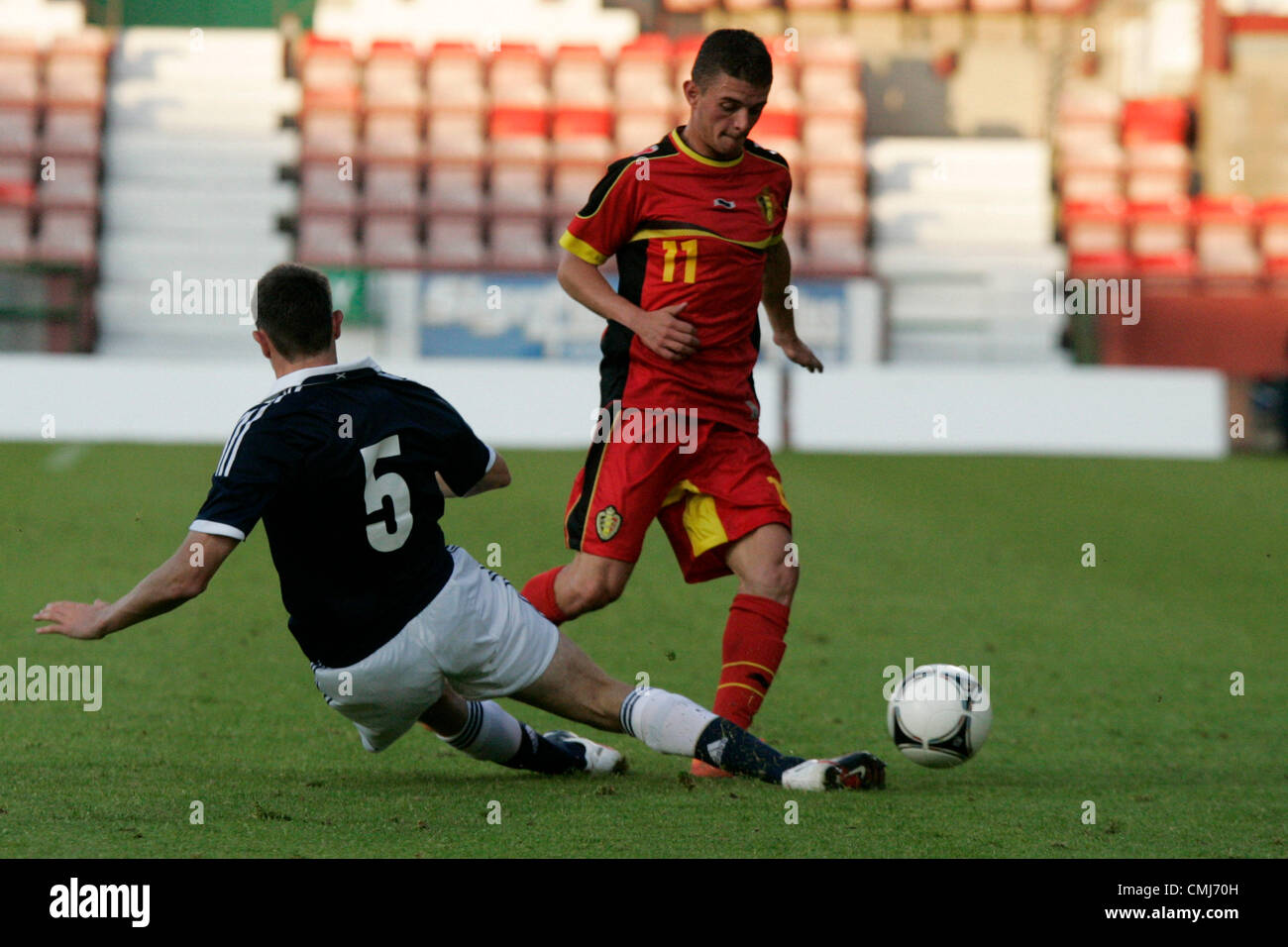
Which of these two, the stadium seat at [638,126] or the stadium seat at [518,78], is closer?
the stadium seat at [638,126]

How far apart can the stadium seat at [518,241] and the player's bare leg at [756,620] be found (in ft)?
52.8

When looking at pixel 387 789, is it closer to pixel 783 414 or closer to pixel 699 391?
pixel 699 391

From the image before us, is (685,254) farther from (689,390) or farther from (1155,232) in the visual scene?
(1155,232)

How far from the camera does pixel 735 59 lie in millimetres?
4648

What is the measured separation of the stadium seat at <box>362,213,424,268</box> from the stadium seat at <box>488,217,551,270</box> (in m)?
0.90

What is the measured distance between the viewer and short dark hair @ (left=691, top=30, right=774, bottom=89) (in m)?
4.66

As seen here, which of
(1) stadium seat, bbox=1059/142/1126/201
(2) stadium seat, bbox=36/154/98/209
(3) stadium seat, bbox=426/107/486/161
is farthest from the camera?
(1) stadium seat, bbox=1059/142/1126/201

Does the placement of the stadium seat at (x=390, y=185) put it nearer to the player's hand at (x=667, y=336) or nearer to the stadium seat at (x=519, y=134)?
the stadium seat at (x=519, y=134)

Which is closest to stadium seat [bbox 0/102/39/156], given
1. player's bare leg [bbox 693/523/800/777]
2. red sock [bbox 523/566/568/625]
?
red sock [bbox 523/566/568/625]

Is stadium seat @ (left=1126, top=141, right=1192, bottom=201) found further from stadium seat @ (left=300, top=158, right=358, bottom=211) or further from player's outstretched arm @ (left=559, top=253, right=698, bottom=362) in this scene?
player's outstretched arm @ (left=559, top=253, right=698, bottom=362)

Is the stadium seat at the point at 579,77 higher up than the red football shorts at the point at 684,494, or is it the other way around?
the stadium seat at the point at 579,77

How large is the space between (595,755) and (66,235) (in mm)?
18035

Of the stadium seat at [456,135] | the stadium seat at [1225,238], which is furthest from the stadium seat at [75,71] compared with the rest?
the stadium seat at [1225,238]

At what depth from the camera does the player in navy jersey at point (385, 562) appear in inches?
161
